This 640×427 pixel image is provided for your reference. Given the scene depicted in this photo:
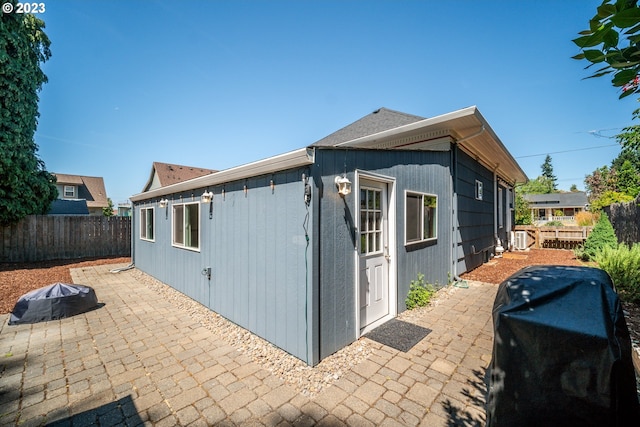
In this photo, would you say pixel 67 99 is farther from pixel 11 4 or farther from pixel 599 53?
pixel 599 53

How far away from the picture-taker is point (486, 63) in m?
7.14

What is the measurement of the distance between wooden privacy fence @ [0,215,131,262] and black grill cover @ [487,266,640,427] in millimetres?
14299

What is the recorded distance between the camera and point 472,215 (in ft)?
25.2

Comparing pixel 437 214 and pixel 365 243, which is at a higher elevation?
pixel 437 214

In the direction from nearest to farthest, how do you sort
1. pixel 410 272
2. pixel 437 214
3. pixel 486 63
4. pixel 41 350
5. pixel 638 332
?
1. pixel 41 350
2. pixel 638 332
3. pixel 410 272
4. pixel 437 214
5. pixel 486 63

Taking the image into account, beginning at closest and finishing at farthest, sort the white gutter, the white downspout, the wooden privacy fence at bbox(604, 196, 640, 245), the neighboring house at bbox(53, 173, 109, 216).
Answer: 1. the white gutter
2. the white downspout
3. the wooden privacy fence at bbox(604, 196, 640, 245)
4. the neighboring house at bbox(53, 173, 109, 216)

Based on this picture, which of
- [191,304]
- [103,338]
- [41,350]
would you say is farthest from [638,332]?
[41,350]

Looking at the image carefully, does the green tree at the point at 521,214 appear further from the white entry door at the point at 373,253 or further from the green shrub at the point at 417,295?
the white entry door at the point at 373,253

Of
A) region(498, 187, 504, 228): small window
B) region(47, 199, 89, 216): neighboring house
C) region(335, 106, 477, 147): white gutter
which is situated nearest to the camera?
region(335, 106, 477, 147): white gutter

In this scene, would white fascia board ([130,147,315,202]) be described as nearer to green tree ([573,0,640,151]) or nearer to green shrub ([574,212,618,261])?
green tree ([573,0,640,151])

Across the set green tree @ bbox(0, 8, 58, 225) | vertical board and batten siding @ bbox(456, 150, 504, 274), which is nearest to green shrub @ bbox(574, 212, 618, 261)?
vertical board and batten siding @ bbox(456, 150, 504, 274)

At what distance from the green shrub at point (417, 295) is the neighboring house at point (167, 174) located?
58.9 ft

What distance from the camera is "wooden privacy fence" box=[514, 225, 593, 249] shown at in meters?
12.2

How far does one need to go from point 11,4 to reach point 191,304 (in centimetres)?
1258
